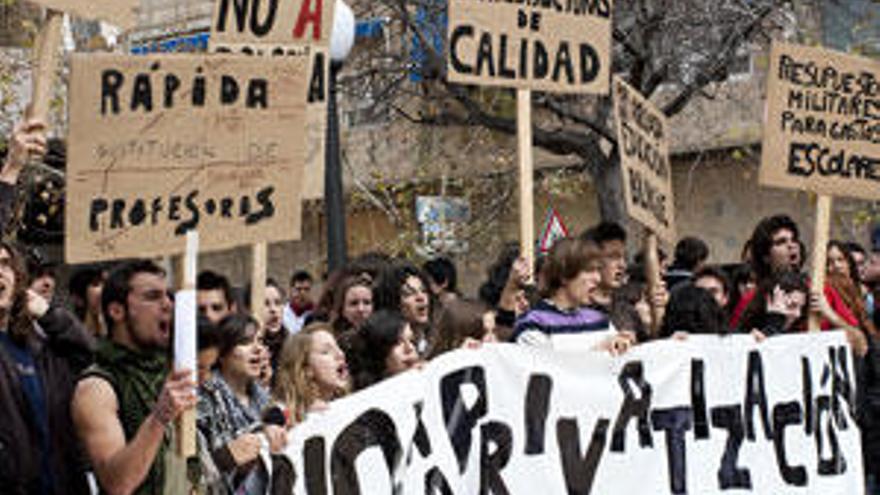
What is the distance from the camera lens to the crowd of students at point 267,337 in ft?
17.8

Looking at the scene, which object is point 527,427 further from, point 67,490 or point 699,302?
point 67,490

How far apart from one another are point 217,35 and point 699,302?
2400mm

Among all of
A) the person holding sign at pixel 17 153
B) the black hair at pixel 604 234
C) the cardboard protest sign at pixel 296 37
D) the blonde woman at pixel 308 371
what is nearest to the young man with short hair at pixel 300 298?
the cardboard protest sign at pixel 296 37

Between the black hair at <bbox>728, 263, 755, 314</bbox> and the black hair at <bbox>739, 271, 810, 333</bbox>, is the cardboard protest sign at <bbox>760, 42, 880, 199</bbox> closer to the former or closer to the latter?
the black hair at <bbox>739, 271, 810, 333</bbox>

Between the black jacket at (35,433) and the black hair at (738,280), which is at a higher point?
the black hair at (738,280)

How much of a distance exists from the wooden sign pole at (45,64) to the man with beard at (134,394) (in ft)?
1.84

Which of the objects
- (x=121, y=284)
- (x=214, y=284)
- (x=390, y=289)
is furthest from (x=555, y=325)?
(x=121, y=284)

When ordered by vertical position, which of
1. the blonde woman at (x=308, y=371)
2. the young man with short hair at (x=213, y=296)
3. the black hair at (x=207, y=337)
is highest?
the young man with short hair at (x=213, y=296)

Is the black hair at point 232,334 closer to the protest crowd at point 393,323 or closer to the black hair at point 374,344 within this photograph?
the protest crowd at point 393,323

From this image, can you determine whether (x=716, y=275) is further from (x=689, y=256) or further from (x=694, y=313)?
(x=694, y=313)

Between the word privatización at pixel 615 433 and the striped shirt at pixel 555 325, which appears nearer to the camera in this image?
the word privatización at pixel 615 433

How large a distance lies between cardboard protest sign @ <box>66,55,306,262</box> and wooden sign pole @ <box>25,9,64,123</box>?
0.31ft

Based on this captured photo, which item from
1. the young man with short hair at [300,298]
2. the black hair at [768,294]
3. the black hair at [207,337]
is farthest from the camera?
the young man with short hair at [300,298]

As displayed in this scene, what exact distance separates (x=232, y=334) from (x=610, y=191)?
754cm
